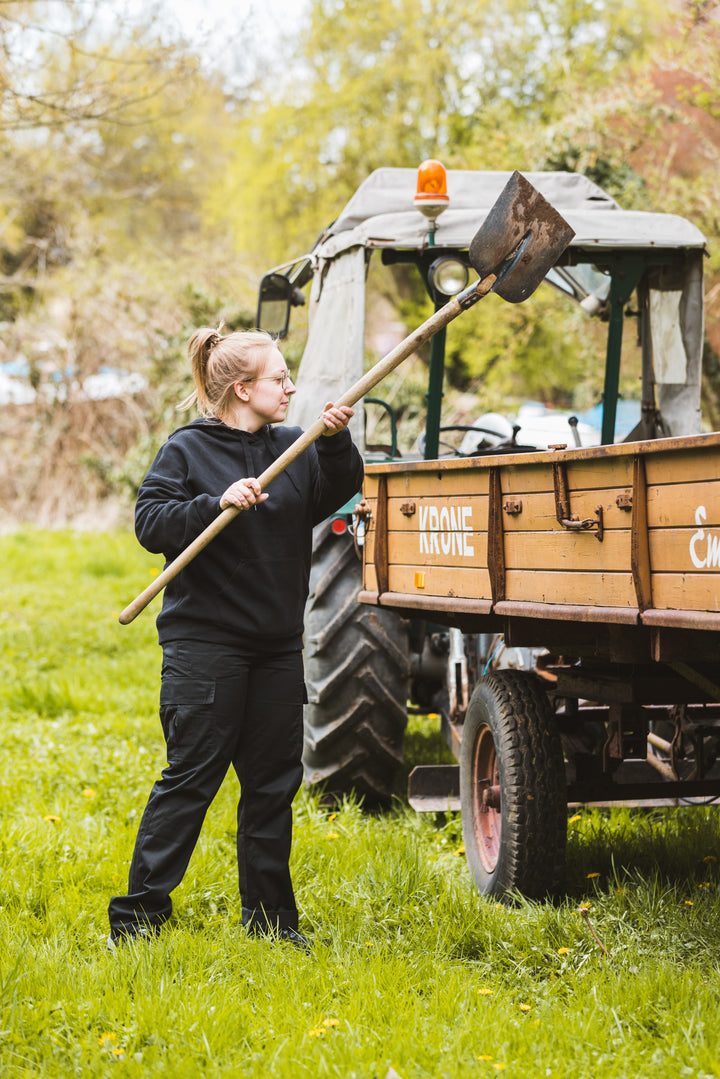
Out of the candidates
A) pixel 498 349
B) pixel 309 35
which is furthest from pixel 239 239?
pixel 498 349

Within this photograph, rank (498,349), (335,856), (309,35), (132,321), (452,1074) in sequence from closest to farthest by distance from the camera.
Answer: (452,1074) → (335,856) → (132,321) → (498,349) → (309,35)

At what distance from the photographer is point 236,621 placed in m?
3.40

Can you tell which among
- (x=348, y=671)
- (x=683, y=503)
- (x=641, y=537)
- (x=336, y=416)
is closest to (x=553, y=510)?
(x=641, y=537)

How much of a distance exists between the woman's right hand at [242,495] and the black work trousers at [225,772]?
0.45 metres

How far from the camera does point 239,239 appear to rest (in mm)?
25375

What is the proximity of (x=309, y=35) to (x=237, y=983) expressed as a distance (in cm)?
2492

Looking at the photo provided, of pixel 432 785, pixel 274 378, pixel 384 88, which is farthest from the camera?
pixel 384 88

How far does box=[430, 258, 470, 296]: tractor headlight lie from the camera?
4.54 metres

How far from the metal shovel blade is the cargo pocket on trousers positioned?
141cm

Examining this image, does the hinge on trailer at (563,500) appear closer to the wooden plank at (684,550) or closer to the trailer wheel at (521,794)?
the wooden plank at (684,550)

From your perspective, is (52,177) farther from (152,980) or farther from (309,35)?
(152,980)

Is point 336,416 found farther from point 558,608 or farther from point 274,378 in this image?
point 558,608

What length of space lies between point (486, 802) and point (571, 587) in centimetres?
119

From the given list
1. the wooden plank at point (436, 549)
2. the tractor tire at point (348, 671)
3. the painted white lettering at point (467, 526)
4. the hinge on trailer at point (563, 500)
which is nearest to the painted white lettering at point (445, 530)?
the wooden plank at point (436, 549)
